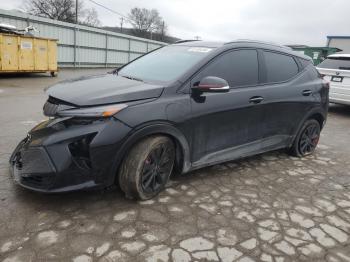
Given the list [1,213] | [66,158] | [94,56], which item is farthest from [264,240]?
[94,56]

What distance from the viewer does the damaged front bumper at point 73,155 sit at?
261 centimetres

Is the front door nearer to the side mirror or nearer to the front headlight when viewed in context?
the side mirror

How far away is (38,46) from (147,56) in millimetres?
11449

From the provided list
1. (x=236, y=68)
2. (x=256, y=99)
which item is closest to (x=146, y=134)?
(x=236, y=68)

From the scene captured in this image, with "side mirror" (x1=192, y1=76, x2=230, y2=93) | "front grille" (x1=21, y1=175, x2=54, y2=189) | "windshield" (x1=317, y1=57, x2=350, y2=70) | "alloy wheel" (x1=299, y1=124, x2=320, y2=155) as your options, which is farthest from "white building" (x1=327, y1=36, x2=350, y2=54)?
"front grille" (x1=21, y1=175, x2=54, y2=189)

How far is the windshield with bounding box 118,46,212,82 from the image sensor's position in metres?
3.39

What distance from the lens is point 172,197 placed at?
325cm

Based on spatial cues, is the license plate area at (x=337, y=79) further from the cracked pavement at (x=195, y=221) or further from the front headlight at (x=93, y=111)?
the front headlight at (x=93, y=111)

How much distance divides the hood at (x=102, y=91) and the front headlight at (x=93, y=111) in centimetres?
5

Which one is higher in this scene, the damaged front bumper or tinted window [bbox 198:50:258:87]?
tinted window [bbox 198:50:258:87]

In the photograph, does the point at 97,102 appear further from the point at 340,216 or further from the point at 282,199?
the point at 340,216

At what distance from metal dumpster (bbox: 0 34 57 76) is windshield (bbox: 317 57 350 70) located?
450 inches

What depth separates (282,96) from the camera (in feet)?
13.6

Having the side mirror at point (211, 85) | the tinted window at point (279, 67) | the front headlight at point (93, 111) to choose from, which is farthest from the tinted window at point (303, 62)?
the front headlight at point (93, 111)
